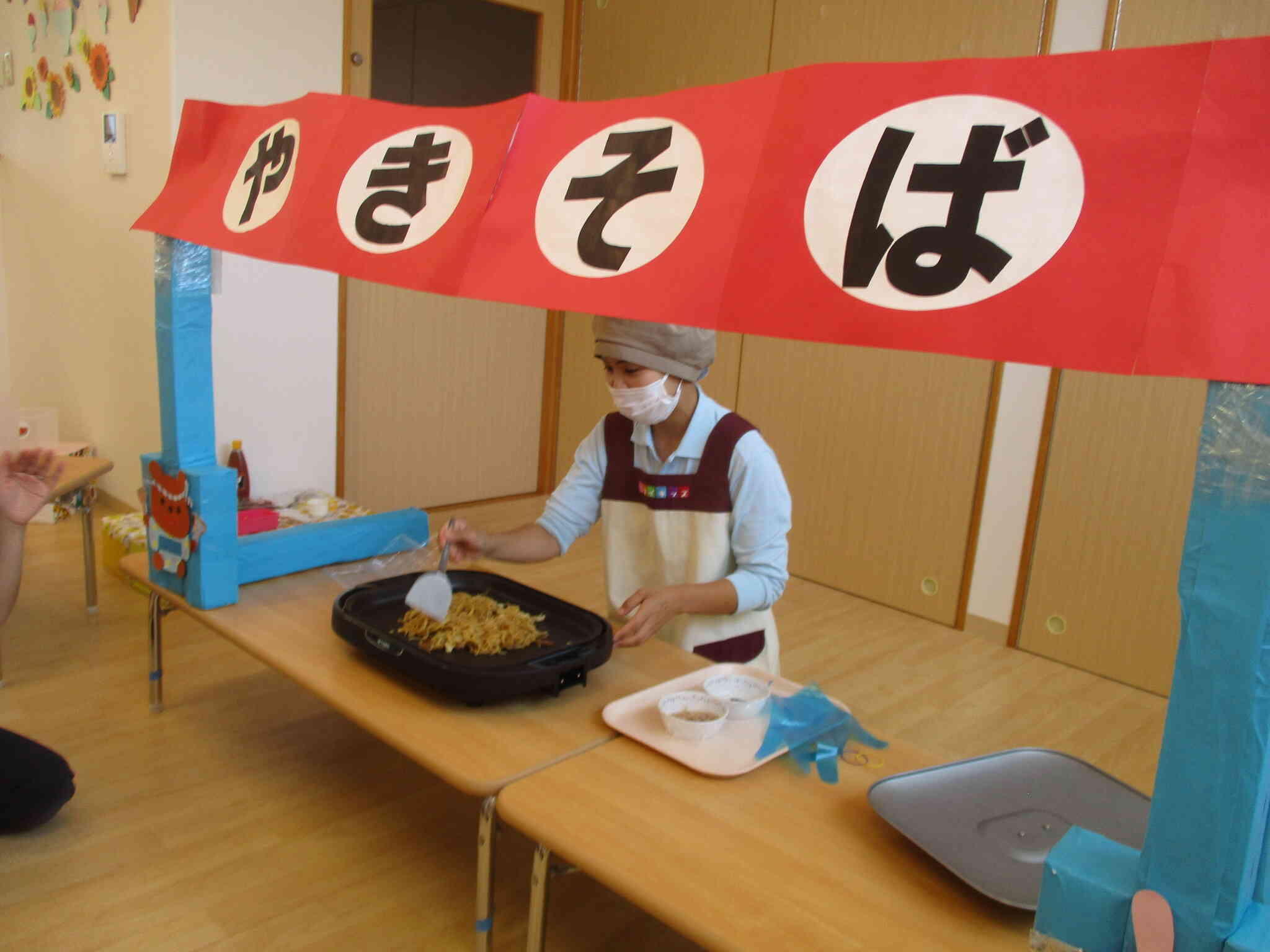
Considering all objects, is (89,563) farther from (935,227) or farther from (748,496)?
(935,227)

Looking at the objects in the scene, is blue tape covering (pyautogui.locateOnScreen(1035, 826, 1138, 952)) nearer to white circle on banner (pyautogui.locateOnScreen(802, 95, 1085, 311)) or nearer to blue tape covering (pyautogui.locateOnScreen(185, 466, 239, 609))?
white circle on banner (pyautogui.locateOnScreen(802, 95, 1085, 311))

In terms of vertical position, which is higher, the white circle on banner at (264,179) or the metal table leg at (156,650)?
the white circle on banner at (264,179)

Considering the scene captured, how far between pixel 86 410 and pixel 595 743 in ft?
11.3

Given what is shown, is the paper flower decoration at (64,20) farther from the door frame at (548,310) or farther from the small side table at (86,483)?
the small side table at (86,483)

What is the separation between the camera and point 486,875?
1.31m

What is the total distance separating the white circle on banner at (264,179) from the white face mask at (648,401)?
0.61 m

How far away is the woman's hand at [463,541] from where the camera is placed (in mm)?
1742

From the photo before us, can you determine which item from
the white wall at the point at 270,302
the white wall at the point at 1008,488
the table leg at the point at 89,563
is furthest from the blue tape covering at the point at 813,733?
the white wall at the point at 270,302

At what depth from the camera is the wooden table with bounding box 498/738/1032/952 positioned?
3.12 ft

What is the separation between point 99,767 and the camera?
80.4 inches

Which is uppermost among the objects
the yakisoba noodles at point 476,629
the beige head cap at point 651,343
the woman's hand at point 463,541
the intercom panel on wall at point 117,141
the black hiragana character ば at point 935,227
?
the intercom panel on wall at point 117,141

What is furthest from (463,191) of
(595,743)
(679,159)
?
(595,743)

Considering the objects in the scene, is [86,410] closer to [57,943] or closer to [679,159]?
[57,943]

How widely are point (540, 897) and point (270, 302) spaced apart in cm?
286
